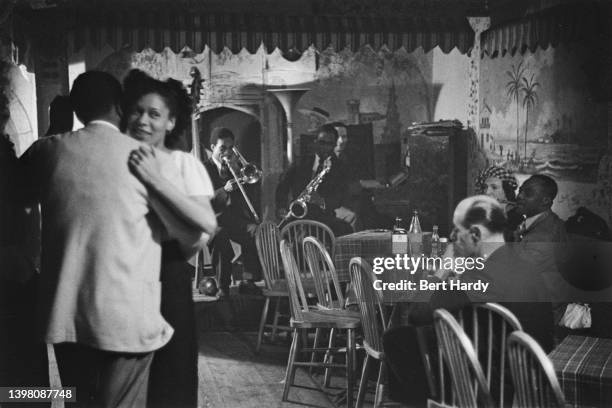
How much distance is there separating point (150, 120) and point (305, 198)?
4.55 ft

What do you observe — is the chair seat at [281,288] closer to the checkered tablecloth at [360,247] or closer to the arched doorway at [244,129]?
the checkered tablecloth at [360,247]

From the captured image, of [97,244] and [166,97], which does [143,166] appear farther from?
[166,97]

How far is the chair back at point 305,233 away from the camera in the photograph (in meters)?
3.79

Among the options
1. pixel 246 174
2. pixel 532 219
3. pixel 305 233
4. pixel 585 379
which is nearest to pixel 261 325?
pixel 305 233

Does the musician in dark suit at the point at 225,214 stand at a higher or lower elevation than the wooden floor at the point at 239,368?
higher

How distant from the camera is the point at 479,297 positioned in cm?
289

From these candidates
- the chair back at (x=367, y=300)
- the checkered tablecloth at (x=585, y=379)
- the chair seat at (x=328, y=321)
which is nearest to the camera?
the checkered tablecloth at (x=585, y=379)

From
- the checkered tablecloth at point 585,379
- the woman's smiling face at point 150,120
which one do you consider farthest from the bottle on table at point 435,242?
the woman's smiling face at point 150,120

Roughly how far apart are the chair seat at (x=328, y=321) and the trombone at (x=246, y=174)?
22.6 inches

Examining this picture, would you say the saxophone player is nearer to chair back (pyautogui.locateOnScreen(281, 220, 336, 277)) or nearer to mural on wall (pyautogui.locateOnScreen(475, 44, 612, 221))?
chair back (pyautogui.locateOnScreen(281, 220, 336, 277))

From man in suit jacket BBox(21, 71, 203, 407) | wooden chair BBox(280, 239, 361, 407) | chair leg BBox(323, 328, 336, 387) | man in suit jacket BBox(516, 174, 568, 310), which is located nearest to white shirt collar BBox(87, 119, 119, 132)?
man in suit jacket BBox(21, 71, 203, 407)

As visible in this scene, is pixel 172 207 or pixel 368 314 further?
pixel 368 314

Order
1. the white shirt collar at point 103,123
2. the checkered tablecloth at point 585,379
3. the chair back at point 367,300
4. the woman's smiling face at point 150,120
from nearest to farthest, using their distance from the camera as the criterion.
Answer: the checkered tablecloth at point 585,379, the white shirt collar at point 103,123, the woman's smiling face at point 150,120, the chair back at point 367,300

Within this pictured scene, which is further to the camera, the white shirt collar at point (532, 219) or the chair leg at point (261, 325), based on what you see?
the chair leg at point (261, 325)
